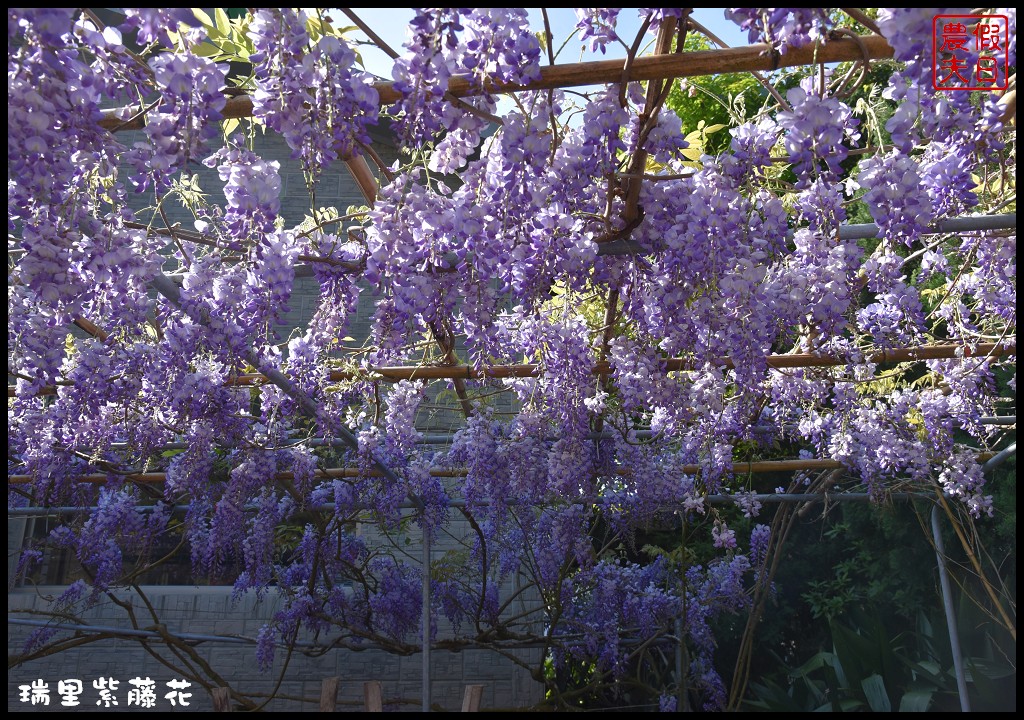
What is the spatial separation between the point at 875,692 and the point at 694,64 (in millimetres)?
5212

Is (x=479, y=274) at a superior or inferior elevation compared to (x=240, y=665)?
superior

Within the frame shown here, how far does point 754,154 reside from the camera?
245 centimetres

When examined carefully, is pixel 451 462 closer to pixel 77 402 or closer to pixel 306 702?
pixel 77 402

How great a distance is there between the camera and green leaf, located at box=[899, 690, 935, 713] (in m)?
5.29

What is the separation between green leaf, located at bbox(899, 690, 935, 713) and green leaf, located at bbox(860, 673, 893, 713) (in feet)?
0.35

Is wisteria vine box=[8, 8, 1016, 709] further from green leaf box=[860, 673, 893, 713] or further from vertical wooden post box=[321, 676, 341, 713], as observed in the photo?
green leaf box=[860, 673, 893, 713]

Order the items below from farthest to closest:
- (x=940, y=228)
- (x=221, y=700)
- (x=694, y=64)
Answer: (x=221, y=700) < (x=940, y=228) < (x=694, y=64)

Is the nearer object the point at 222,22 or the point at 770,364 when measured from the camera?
the point at 222,22

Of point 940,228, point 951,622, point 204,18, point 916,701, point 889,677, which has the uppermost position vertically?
point 204,18

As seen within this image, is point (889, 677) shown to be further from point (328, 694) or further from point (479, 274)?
point (479, 274)

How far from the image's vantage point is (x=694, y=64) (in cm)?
178

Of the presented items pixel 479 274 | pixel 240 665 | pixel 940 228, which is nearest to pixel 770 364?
pixel 940 228

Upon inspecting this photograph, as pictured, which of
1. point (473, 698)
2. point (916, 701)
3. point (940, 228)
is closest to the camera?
point (940, 228)

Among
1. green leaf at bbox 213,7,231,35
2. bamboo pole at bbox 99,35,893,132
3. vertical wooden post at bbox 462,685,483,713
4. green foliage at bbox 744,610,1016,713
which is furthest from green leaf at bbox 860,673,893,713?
green leaf at bbox 213,7,231,35
